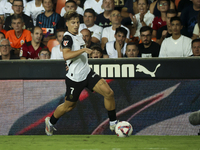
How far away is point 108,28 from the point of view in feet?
22.0

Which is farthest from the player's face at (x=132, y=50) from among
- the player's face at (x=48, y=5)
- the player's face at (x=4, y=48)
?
the player's face at (x=48, y=5)

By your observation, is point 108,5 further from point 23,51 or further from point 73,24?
Result: point 73,24

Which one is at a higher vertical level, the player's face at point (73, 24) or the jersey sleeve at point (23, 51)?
the player's face at point (73, 24)

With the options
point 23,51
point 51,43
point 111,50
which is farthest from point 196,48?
point 23,51

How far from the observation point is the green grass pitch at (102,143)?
11.9 feet

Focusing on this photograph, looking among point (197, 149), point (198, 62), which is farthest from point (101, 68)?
point (197, 149)

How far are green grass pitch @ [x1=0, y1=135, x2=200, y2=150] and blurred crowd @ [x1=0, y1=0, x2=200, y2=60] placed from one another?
6.22 ft

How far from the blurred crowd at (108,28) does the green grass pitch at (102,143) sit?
6.22 ft

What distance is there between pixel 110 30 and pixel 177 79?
7.92ft

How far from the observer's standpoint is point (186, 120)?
15.7 feet

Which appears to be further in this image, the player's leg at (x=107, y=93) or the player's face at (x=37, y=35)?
the player's face at (x=37, y=35)

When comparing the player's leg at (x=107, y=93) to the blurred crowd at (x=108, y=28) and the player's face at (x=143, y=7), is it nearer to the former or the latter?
the blurred crowd at (x=108, y=28)

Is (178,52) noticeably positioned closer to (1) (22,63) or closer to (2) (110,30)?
(2) (110,30)

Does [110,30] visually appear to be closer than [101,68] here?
A: No
